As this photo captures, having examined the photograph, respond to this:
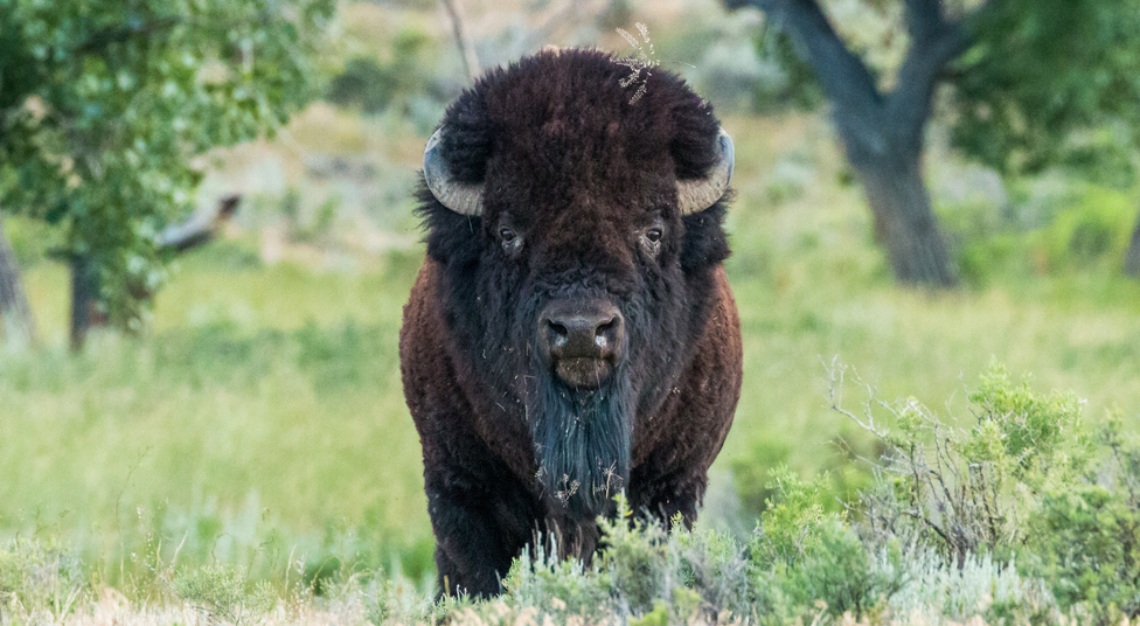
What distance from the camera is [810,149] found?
3797cm

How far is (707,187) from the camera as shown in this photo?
5676 mm

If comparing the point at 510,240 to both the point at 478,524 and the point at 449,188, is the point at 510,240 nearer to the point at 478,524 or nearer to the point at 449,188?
the point at 449,188

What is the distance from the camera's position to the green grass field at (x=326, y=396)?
342 inches

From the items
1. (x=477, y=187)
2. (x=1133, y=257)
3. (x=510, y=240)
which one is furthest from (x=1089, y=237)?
(x=510, y=240)

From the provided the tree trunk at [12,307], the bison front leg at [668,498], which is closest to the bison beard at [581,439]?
the bison front leg at [668,498]

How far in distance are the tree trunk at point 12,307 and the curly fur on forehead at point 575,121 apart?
921 cm

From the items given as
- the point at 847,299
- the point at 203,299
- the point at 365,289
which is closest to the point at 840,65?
the point at 847,299

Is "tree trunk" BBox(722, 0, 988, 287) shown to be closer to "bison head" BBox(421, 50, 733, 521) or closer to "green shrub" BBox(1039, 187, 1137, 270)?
"green shrub" BBox(1039, 187, 1137, 270)

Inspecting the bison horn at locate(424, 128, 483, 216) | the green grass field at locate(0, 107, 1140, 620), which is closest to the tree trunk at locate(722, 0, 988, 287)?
the green grass field at locate(0, 107, 1140, 620)

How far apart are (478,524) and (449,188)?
1.29 metres

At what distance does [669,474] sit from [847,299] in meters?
15.1

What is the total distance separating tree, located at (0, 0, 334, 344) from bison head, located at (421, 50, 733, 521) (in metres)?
6.08

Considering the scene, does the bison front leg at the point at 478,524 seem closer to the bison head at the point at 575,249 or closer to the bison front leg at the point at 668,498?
the bison head at the point at 575,249

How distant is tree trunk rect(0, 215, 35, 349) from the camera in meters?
13.7
